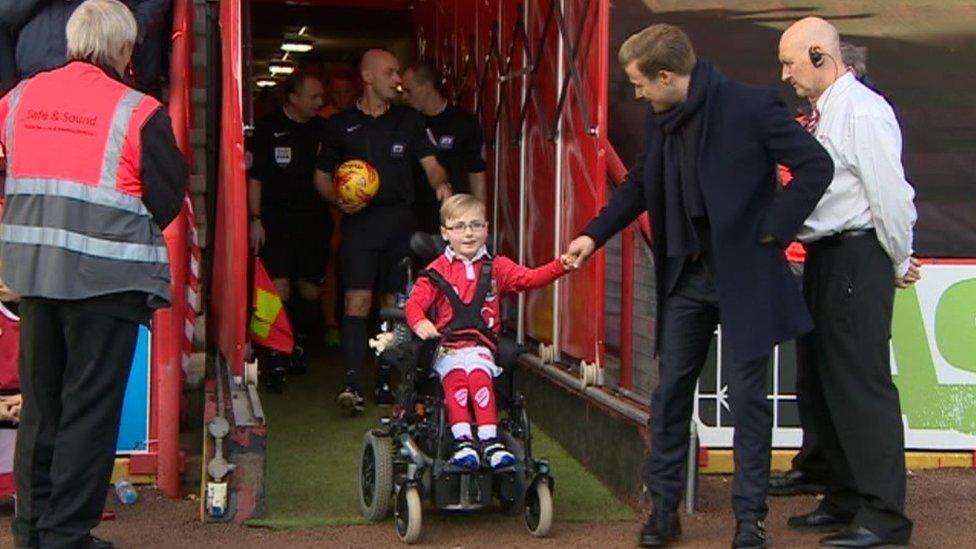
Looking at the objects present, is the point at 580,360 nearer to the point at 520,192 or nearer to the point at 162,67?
Answer: the point at 520,192

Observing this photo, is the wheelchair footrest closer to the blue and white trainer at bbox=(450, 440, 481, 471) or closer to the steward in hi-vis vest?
the blue and white trainer at bbox=(450, 440, 481, 471)

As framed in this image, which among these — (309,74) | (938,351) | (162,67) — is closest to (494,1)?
(309,74)

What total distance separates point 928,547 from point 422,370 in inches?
79.0

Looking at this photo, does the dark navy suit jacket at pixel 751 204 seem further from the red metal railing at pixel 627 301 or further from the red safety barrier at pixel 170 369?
the red safety barrier at pixel 170 369

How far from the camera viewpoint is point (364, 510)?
253 inches

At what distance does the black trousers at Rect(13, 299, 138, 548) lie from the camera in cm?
546

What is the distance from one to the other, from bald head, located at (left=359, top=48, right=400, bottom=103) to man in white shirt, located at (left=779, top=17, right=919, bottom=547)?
9.58 feet

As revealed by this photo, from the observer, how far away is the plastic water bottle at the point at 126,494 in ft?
21.9

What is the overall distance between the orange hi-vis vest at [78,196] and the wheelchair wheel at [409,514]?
1158 mm

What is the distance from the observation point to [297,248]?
971 centimetres

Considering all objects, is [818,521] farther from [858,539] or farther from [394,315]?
[394,315]

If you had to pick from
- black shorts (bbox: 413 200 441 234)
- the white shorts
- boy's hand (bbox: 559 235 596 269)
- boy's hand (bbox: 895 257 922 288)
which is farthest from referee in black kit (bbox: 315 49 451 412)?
boy's hand (bbox: 895 257 922 288)

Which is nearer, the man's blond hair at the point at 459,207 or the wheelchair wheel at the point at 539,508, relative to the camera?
the wheelchair wheel at the point at 539,508

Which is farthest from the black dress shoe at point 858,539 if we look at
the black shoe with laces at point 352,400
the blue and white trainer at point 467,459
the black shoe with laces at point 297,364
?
the black shoe with laces at point 297,364
